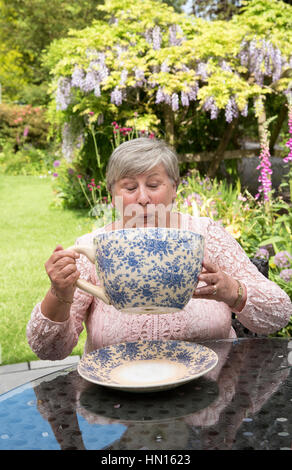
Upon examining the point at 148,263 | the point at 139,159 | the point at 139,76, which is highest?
the point at 139,76

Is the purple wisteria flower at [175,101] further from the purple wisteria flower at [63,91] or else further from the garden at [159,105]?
the purple wisteria flower at [63,91]

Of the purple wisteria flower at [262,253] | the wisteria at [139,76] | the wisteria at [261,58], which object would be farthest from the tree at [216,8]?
the purple wisteria flower at [262,253]

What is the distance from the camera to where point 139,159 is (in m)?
1.41

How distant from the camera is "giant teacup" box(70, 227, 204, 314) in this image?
34.5 inches

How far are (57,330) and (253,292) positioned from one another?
543mm

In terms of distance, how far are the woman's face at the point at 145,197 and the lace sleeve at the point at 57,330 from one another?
24cm

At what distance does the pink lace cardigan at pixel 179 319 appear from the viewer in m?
1.30

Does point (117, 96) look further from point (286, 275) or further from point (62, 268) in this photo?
point (62, 268)

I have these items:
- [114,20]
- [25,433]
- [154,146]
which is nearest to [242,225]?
[154,146]

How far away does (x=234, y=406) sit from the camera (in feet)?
2.90

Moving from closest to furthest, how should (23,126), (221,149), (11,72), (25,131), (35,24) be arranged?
1. (221,149)
2. (25,131)
3. (23,126)
4. (35,24)
5. (11,72)

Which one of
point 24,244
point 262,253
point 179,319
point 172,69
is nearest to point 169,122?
point 172,69

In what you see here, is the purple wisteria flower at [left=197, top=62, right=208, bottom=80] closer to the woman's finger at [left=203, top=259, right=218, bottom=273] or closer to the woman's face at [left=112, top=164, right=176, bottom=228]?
the woman's face at [left=112, top=164, right=176, bottom=228]

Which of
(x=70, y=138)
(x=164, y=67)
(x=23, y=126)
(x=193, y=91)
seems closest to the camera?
(x=164, y=67)
